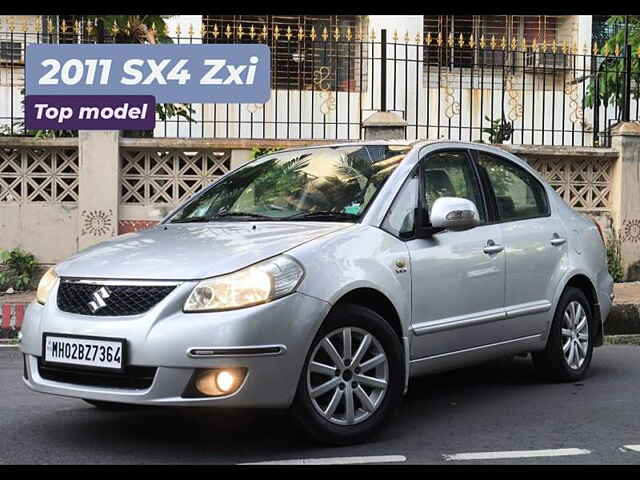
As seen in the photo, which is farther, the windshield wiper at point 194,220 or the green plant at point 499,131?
the green plant at point 499,131

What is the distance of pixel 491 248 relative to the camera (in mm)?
6133

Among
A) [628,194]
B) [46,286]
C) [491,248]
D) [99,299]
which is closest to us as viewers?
[99,299]

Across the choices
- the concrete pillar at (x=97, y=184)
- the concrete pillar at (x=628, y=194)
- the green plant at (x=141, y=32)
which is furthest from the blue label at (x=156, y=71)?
the concrete pillar at (x=628, y=194)

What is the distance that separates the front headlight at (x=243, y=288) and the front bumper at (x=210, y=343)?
1.6 inches

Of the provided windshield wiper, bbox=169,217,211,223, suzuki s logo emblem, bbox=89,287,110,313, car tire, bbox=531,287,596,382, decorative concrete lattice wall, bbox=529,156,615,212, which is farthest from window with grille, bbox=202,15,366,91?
suzuki s logo emblem, bbox=89,287,110,313

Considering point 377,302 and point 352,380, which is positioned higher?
point 377,302

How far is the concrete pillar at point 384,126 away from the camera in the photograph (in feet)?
40.8

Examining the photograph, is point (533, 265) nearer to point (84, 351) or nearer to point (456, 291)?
point (456, 291)

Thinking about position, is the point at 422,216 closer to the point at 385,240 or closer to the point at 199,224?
the point at 385,240

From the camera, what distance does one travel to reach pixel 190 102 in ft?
42.3

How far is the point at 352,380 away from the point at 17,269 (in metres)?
7.95

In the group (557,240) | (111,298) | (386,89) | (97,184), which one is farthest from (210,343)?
(386,89)

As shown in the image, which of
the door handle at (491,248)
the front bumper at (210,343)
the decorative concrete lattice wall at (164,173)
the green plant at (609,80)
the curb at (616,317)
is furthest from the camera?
the green plant at (609,80)

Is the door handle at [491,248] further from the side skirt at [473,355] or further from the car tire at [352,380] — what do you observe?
the car tire at [352,380]
